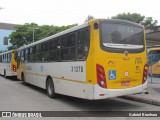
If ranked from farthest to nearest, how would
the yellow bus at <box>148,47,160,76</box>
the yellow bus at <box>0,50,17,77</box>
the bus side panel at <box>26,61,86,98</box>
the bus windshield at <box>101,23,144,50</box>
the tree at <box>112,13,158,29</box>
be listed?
1. the tree at <box>112,13,158,29</box>
2. the yellow bus at <box>0,50,17,77</box>
3. the yellow bus at <box>148,47,160,76</box>
4. the bus side panel at <box>26,61,86,98</box>
5. the bus windshield at <box>101,23,144,50</box>

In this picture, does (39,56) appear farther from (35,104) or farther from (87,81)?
(87,81)

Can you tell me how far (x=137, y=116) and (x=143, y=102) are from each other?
2.21 meters

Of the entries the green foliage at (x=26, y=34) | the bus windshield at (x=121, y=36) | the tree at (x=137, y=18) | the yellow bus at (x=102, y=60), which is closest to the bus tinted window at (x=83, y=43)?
the yellow bus at (x=102, y=60)

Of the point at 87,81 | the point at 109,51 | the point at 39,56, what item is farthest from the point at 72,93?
the point at 39,56

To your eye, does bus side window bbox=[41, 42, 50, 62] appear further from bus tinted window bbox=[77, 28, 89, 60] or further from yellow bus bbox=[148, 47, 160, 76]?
yellow bus bbox=[148, 47, 160, 76]

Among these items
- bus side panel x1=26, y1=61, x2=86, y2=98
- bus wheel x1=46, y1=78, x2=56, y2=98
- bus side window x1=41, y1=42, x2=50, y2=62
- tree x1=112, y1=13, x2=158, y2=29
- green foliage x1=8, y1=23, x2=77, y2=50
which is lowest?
bus wheel x1=46, y1=78, x2=56, y2=98


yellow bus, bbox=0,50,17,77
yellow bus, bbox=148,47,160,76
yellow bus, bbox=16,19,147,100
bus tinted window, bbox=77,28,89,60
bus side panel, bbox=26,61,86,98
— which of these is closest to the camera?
yellow bus, bbox=16,19,147,100

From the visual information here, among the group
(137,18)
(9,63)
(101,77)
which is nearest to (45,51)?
(101,77)

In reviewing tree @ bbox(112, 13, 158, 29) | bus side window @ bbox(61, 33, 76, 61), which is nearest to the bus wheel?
bus side window @ bbox(61, 33, 76, 61)

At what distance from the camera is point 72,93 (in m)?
9.72

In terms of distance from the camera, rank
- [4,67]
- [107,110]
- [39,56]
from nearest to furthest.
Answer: [107,110], [39,56], [4,67]

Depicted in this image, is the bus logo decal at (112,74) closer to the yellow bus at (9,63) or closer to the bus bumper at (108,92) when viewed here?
the bus bumper at (108,92)

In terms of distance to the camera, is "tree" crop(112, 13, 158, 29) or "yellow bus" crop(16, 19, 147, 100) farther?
"tree" crop(112, 13, 158, 29)

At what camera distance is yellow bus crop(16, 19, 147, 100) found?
844 cm
